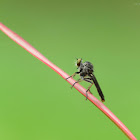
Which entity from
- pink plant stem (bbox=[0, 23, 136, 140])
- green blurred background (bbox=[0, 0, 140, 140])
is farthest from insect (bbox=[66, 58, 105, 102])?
green blurred background (bbox=[0, 0, 140, 140])

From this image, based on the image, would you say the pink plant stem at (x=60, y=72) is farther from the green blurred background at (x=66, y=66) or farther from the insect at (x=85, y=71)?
the green blurred background at (x=66, y=66)

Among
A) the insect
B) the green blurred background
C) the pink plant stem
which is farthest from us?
the green blurred background

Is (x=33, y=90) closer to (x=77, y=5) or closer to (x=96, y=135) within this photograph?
(x=96, y=135)

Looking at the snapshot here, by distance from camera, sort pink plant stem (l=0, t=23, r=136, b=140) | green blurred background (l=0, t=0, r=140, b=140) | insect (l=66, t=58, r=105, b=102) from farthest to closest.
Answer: green blurred background (l=0, t=0, r=140, b=140) → insect (l=66, t=58, r=105, b=102) → pink plant stem (l=0, t=23, r=136, b=140)

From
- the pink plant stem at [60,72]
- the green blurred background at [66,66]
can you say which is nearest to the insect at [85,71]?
the pink plant stem at [60,72]

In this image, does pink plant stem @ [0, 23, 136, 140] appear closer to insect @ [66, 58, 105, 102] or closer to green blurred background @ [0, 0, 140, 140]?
insect @ [66, 58, 105, 102]

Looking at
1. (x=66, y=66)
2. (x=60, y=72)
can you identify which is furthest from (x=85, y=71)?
(x=66, y=66)

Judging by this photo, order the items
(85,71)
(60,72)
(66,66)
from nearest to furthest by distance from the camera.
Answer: (60,72)
(85,71)
(66,66)

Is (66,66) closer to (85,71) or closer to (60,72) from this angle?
(85,71)

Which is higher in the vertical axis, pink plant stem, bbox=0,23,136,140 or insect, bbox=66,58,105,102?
insect, bbox=66,58,105,102
